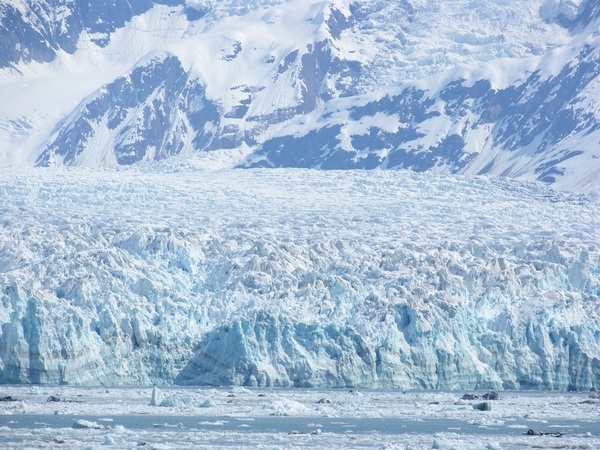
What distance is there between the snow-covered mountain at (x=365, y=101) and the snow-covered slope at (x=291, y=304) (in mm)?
80283

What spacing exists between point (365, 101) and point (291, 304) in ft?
381

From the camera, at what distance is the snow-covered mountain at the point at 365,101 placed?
16150cm

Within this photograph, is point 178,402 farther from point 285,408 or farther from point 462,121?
point 462,121

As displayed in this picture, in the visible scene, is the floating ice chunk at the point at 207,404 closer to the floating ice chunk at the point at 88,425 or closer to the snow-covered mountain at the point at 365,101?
the floating ice chunk at the point at 88,425

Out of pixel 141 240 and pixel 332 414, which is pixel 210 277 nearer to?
pixel 141 240

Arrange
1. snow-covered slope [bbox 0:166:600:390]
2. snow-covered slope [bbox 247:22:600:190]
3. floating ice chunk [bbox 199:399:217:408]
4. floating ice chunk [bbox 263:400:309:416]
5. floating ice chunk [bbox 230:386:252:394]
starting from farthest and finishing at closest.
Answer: snow-covered slope [bbox 247:22:600:190]
snow-covered slope [bbox 0:166:600:390]
floating ice chunk [bbox 230:386:252:394]
floating ice chunk [bbox 199:399:217:408]
floating ice chunk [bbox 263:400:309:416]

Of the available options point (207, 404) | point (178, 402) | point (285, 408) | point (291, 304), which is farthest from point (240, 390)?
point (291, 304)

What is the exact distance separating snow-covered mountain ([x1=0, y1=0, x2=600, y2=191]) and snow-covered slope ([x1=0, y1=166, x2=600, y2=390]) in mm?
80283

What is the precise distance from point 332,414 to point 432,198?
184 feet

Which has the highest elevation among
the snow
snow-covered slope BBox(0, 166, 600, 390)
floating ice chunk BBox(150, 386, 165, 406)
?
the snow

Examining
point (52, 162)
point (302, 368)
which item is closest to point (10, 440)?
point (302, 368)

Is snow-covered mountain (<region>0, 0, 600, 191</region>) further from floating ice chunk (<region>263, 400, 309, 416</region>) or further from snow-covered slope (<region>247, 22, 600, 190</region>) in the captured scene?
floating ice chunk (<region>263, 400, 309, 416</region>)

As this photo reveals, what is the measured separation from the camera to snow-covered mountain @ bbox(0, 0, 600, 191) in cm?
16150

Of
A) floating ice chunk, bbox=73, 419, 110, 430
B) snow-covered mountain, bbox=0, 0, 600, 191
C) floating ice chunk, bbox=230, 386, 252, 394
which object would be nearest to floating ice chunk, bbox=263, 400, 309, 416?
floating ice chunk, bbox=230, 386, 252, 394
